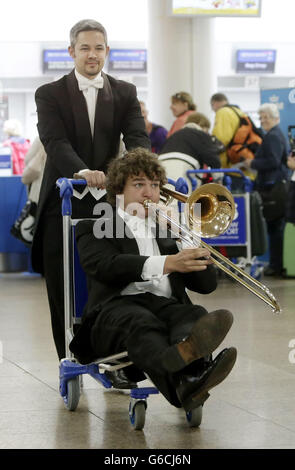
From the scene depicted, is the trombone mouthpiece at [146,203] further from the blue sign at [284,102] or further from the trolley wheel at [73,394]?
the blue sign at [284,102]

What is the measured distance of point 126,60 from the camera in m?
21.8

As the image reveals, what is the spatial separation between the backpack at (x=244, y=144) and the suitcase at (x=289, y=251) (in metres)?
1.15

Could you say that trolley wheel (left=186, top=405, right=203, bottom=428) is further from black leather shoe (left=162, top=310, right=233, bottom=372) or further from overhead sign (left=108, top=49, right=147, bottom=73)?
overhead sign (left=108, top=49, right=147, bottom=73)

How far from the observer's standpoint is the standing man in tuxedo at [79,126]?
466 centimetres

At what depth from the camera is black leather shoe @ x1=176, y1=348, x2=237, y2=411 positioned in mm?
3469

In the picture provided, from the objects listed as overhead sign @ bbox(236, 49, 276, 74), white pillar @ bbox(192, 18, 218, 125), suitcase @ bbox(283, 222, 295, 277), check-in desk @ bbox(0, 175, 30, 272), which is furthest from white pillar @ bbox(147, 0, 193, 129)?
overhead sign @ bbox(236, 49, 276, 74)

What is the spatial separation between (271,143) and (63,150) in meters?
6.15

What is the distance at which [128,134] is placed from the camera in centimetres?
486

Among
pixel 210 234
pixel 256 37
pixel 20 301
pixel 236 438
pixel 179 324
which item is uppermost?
pixel 256 37

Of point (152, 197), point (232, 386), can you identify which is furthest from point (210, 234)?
point (232, 386)

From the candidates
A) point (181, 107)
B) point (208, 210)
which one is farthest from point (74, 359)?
point (181, 107)

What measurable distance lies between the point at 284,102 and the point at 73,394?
8.01 meters

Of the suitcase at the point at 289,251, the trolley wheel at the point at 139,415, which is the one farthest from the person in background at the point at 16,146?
the trolley wheel at the point at 139,415

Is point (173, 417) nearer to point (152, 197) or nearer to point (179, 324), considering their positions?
point (179, 324)
